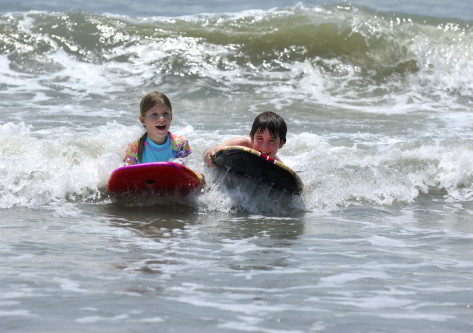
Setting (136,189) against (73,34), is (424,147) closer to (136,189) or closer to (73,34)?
(136,189)

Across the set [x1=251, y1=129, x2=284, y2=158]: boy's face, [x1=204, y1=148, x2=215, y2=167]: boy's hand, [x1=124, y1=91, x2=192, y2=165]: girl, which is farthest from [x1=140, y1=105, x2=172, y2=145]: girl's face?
[x1=251, y1=129, x2=284, y2=158]: boy's face

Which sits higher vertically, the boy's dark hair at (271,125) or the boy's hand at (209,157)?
the boy's dark hair at (271,125)

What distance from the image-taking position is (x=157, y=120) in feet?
24.2

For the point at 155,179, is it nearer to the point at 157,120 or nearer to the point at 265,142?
the point at 157,120

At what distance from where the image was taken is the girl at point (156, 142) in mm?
7391

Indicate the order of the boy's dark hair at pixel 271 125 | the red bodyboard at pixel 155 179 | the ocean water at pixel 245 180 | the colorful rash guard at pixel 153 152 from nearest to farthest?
the ocean water at pixel 245 180
the red bodyboard at pixel 155 179
the boy's dark hair at pixel 271 125
the colorful rash guard at pixel 153 152

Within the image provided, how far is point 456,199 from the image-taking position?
8141 mm

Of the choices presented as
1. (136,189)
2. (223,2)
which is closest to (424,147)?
(136,189)

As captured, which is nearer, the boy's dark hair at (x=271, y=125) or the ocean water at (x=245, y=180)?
the ocean water at (x=245, y=180)

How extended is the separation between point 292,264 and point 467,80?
402 inches

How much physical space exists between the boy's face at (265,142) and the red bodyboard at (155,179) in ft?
1.83

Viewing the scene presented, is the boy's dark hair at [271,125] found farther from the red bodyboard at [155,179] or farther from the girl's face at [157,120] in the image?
the girl's face at [157,120]

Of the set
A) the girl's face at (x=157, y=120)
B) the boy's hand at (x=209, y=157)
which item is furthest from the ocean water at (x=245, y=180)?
the girl's face at (x=157, y=120)

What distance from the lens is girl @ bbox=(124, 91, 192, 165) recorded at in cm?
739
